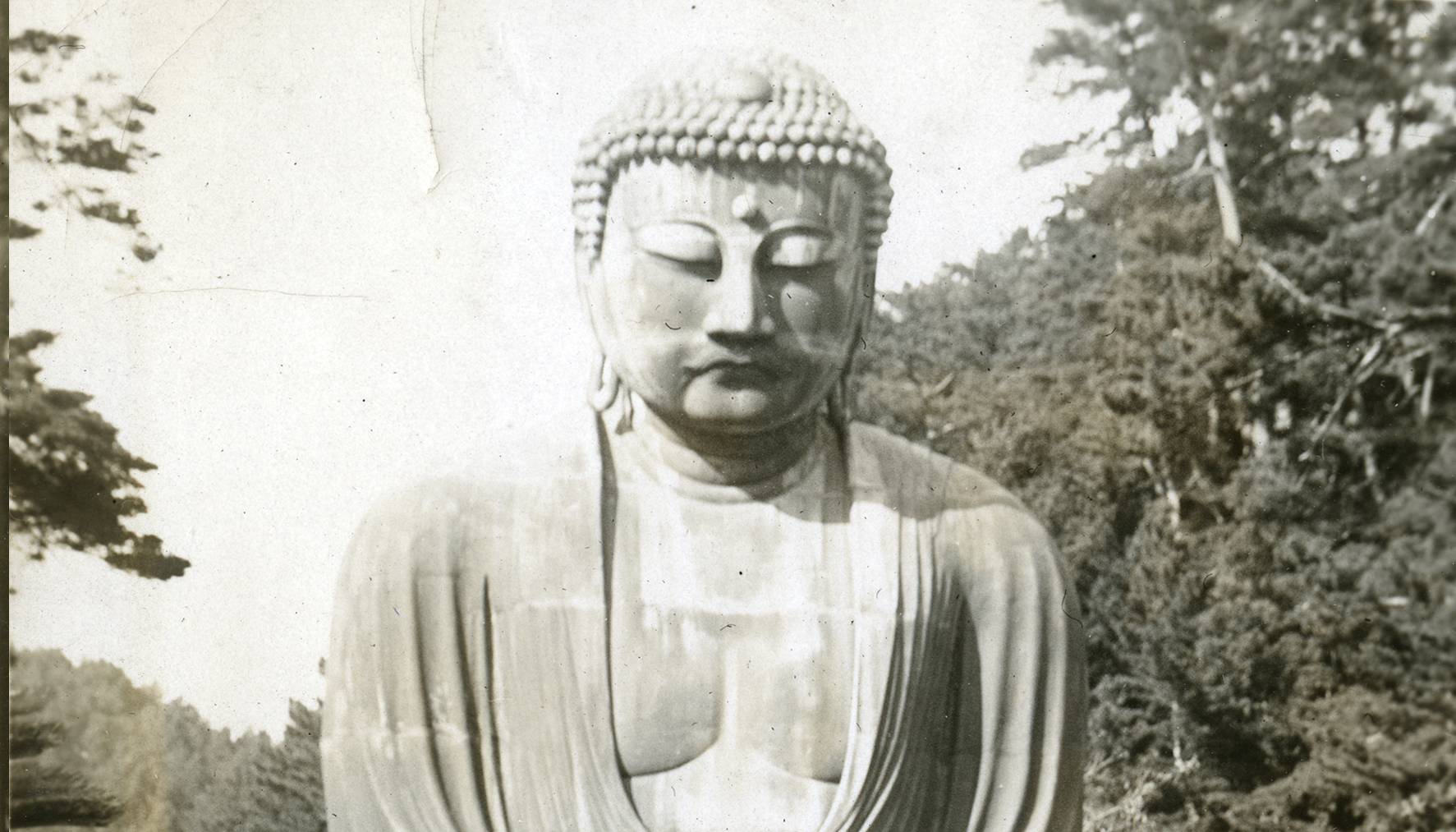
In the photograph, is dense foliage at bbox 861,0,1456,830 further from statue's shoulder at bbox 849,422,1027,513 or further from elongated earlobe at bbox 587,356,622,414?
elongated earlobe at bbox 587,356,622,414

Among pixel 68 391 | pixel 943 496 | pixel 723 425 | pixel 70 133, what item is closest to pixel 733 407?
pixel 723 425

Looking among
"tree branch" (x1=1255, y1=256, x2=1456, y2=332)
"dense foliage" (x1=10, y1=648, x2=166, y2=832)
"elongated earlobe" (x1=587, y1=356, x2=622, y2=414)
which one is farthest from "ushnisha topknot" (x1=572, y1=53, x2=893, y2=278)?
"dense foliage" (x1=10, y1=648, x2=166, y2=832)

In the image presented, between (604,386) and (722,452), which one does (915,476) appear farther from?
(604,386)

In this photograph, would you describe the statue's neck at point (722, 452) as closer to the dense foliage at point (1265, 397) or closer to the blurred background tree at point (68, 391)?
the dense foliage at point (1265, 397)

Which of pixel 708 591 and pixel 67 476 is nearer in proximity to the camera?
pixel 708 591

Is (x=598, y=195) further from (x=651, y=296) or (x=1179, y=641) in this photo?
(x=1179, y=641)

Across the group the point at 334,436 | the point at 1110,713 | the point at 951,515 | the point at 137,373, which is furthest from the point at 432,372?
the point at 1110,713

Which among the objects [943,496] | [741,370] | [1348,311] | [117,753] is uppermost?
[1348,311]

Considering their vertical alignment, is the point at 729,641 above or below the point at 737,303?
below
